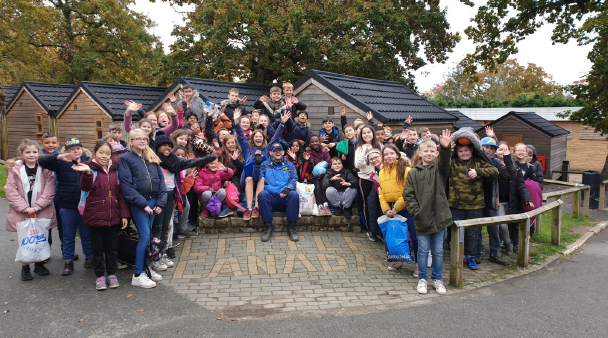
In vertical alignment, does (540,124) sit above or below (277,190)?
above

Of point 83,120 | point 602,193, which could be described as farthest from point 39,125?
point 602,193

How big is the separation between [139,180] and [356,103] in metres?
→ 6.41

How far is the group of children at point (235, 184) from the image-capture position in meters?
5.87

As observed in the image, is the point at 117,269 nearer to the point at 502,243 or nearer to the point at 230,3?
the point at 502,243

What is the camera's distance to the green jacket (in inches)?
229

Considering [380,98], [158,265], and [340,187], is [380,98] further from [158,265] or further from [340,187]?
[158,265]

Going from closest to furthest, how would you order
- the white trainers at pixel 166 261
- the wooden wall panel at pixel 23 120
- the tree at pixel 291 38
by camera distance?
the white trainers at pixel 166 261
the tree at pixel 291 38
the wooden wall panel at pixel 23 120

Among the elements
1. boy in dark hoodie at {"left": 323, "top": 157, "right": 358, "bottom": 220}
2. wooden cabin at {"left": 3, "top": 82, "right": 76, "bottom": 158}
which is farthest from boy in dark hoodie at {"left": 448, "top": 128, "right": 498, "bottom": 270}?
wooden cabin at {"left": 3, "top": 82, "right": 76, "bottom": 158}

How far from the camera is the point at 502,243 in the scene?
8.23m

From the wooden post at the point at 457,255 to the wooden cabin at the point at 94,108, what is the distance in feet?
43.5

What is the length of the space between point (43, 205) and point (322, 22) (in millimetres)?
17238

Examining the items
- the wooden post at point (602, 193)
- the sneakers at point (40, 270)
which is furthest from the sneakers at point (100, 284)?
the wooden post at point (602, 193)

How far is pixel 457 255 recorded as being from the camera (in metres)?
6.04

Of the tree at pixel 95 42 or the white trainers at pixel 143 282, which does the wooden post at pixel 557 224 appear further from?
the tree at pixel 95 42
